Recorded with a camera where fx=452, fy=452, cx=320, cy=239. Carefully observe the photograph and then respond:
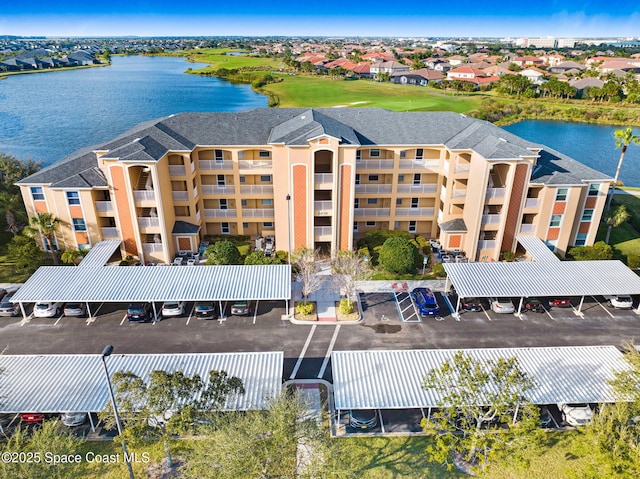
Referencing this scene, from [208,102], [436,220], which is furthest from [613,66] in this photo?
[436,220]

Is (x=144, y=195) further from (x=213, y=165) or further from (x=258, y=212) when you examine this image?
(x=258, y=212)

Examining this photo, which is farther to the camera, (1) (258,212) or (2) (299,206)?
(1) (258,212)

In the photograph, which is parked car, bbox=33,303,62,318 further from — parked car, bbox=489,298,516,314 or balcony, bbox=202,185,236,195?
parked car, bbox=489,298,516,314

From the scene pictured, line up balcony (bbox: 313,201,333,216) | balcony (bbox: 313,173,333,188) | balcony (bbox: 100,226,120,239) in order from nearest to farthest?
balcony (bbox: 313,173,333,188)
balcony (bbox: 313,201,333,216)
balcony (bbox: 100,226,120,239)

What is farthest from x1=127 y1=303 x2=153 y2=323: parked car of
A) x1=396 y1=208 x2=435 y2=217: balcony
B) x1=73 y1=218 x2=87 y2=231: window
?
x1=396 y1=208 x2=435 y2=217: balcony

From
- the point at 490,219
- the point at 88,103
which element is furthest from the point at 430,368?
the point at 88,103

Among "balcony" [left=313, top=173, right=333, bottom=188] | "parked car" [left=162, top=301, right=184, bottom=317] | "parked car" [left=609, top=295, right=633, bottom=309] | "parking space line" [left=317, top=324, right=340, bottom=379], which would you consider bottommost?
"parking space line" [left=317, top=324, right=340, bottom=379]

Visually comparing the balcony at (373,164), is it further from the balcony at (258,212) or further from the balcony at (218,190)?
the balcony at (218,190)

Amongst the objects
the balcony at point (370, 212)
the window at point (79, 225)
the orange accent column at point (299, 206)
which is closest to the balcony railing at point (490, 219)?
the balcony at point (370, 212)
